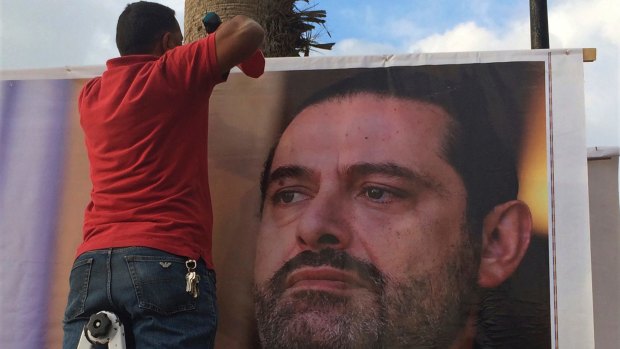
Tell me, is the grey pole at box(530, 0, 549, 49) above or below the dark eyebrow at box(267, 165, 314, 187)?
above

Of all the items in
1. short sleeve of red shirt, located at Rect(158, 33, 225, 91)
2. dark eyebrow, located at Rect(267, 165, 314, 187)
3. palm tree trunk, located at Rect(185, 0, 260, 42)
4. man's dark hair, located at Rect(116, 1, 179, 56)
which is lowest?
dark eyebrow, located at Rect(267, 165, 314, 187)

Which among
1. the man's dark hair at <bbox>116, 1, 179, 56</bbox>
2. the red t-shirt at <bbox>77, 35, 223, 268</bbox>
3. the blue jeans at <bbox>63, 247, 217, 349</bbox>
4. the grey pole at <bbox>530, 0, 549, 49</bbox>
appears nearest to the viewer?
the blue jeans at <bbox>63, 247, 217, 349</bbox>

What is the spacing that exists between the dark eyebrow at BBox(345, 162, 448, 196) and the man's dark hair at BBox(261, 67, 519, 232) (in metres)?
0.10

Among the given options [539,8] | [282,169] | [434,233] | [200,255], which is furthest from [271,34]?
[539,8]

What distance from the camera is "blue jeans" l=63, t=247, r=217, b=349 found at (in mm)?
2334

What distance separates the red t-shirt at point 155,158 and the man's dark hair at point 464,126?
659mm

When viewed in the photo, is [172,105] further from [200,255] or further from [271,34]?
[271,34]

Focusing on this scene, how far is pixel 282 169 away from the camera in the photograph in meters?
3.15

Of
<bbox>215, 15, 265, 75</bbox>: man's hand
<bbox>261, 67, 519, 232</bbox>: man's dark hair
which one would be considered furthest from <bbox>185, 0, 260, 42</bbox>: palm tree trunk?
<bbox>215, 15, 265, 75</bbox>: man's hand

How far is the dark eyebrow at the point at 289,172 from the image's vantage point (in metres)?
3.10

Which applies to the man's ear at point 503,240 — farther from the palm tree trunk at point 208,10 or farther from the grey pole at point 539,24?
the grey pole at point 539,24

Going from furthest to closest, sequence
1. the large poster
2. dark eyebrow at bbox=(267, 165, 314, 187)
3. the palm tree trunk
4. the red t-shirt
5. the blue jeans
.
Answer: the palm tree trunk → dark eyebrow at bbox=(267, 165, 314, 187) → the large poster → the red t-shirt → the blue jeans

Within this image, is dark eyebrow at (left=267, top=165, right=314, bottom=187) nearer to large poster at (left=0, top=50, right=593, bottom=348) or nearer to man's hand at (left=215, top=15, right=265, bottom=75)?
large poster at (left=0, top=50, right=593, bottom=348)

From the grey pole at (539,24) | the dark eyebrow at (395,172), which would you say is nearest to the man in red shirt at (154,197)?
the dark eyebrow at (395,172)
